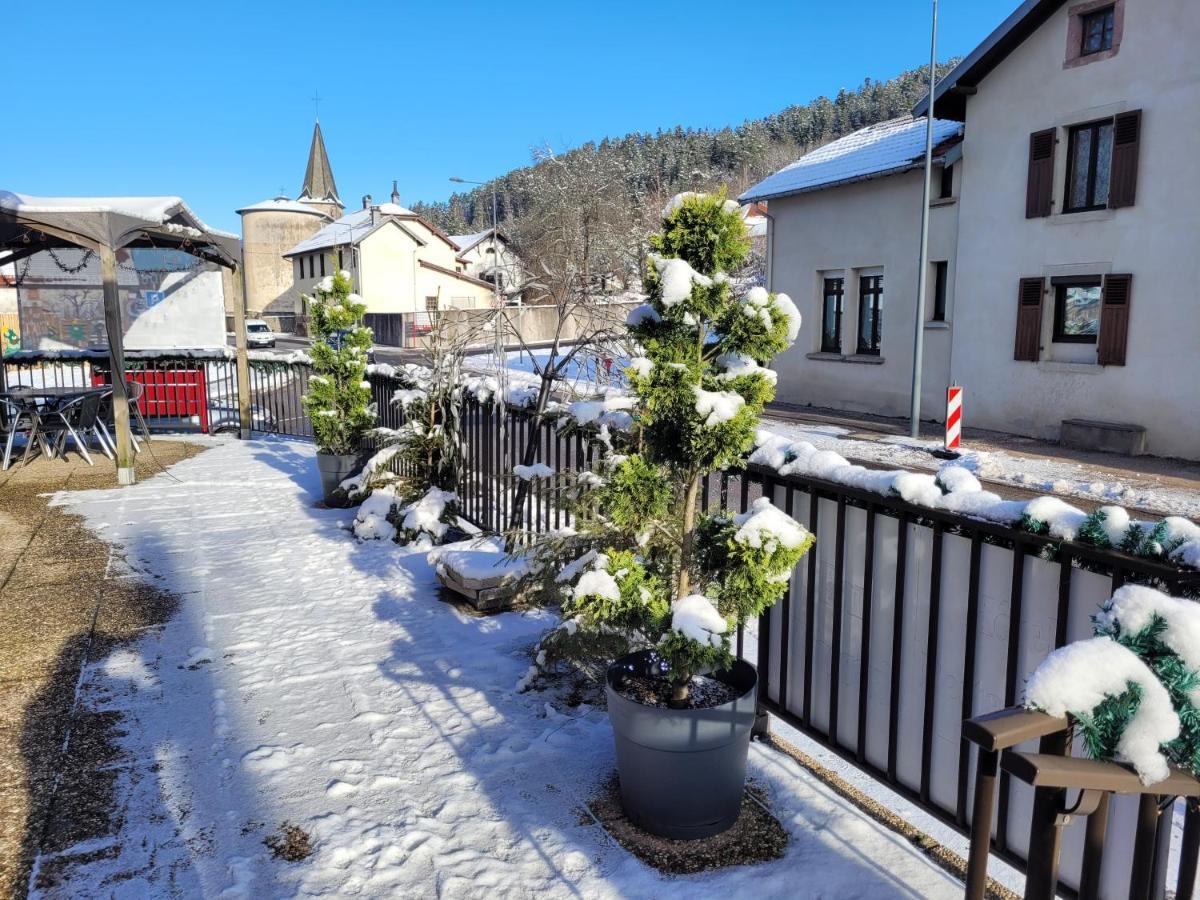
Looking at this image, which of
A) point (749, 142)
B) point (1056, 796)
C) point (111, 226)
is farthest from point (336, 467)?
point (749, 142)

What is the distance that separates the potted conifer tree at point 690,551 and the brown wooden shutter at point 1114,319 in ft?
44.2

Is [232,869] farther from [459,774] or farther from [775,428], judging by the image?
[775,428]

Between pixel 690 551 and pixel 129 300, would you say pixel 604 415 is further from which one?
pixel 129 300

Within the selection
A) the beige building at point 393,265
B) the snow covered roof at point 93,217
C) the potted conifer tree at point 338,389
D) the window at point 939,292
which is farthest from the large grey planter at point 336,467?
the beige building at point 393,265

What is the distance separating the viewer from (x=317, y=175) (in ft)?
289

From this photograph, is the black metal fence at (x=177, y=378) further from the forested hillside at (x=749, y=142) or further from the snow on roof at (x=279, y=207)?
the snow on roof at (x=279, y=207)

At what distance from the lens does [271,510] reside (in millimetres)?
7898

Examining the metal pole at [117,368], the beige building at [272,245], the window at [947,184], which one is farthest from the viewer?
the beige building at [272,245]

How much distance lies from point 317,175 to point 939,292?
82.9 metres

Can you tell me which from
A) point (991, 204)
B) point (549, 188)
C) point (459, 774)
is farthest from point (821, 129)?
point (459, 774)

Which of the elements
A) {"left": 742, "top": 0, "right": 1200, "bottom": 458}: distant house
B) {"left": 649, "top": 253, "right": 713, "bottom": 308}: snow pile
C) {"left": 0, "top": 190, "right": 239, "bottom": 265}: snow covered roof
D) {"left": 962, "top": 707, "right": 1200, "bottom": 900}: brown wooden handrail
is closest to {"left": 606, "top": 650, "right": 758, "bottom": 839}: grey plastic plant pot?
{"left": 962, "top": 707, "right": 1200, "bottom": 900}: brown wooden handrail

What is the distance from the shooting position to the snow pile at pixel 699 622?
2.68 m

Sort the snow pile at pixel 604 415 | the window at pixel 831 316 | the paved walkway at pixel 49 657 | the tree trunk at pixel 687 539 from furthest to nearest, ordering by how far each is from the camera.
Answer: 1. the window at pixel 831 316
2. the snow pile at pixel 604 415
3. the tree trunk at pixel 687 539
4. the paved walkway at pixel 49 657

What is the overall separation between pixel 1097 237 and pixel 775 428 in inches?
245
